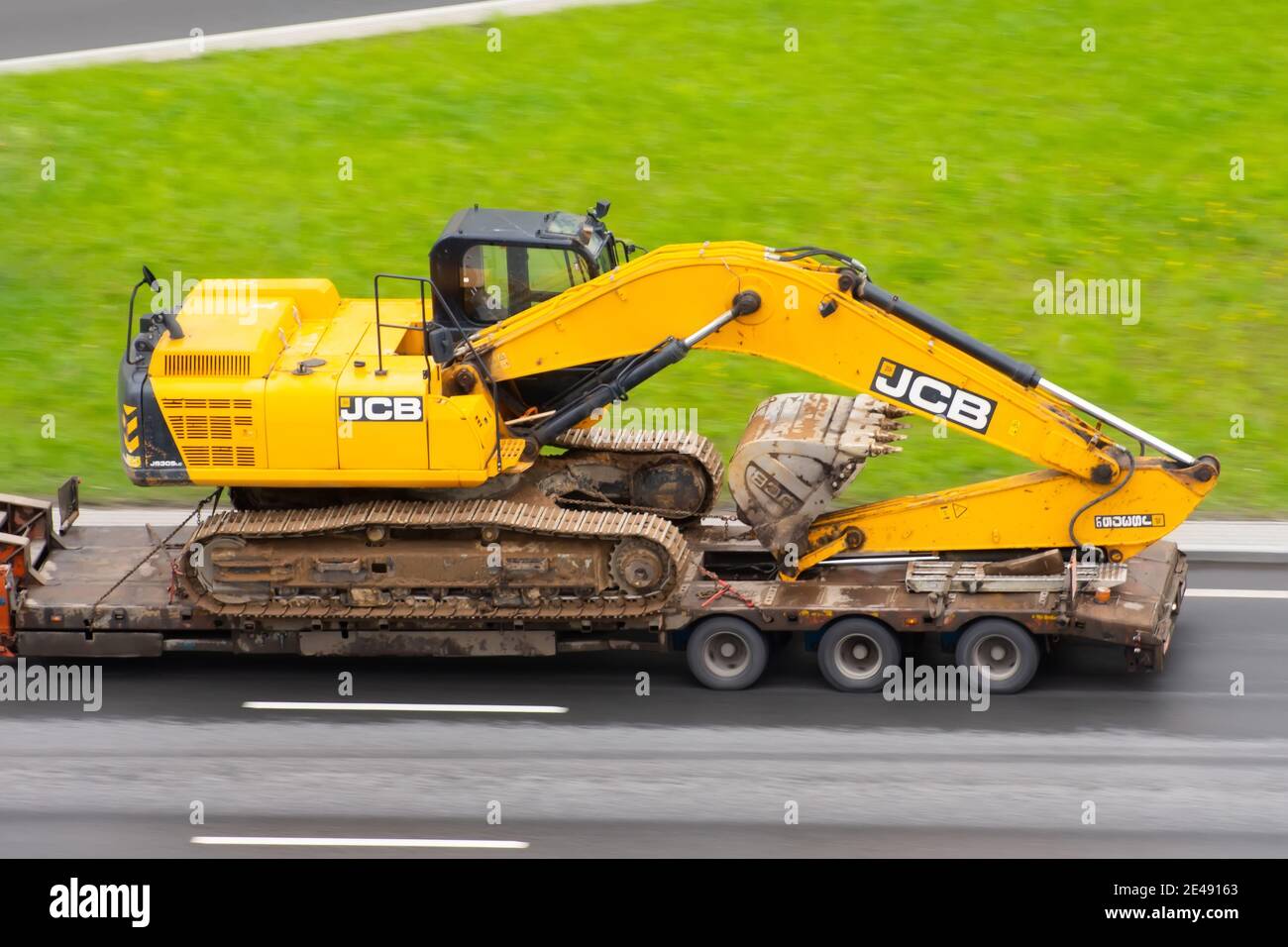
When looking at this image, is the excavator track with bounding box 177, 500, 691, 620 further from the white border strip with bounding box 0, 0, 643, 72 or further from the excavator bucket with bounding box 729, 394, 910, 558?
the white border strip with bounding box 0, 0, 643, 72

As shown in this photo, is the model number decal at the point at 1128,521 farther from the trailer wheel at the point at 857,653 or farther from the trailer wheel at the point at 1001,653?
the trailer wheel at the point at 857,653

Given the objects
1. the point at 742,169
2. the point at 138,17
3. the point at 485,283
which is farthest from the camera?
the point at 138,17

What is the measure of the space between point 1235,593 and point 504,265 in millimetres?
7332

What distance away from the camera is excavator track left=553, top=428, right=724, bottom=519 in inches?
629

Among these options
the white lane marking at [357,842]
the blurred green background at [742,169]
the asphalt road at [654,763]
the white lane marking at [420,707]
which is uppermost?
the blurred green background at [742,169]

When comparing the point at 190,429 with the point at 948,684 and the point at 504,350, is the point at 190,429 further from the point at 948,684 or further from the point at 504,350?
the point at 948,684

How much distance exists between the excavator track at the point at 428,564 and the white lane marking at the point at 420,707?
27.7 inches

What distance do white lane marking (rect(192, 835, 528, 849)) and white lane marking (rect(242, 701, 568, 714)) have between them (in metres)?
1.98

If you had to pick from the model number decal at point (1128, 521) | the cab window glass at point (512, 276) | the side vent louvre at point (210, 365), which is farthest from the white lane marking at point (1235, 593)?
the side vent louvre at point (210, 365)

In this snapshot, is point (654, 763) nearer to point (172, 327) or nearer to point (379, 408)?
point (379, 408)

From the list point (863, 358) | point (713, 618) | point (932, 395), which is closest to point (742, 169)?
point (863, 358)

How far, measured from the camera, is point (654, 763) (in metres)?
13.9

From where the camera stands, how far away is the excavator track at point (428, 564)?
14609 mm

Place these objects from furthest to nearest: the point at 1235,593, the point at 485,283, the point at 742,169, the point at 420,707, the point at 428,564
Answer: the point at 742,169, the point at 1235,593, the point at 485,283, the point at 420,707, the point at 428,564
